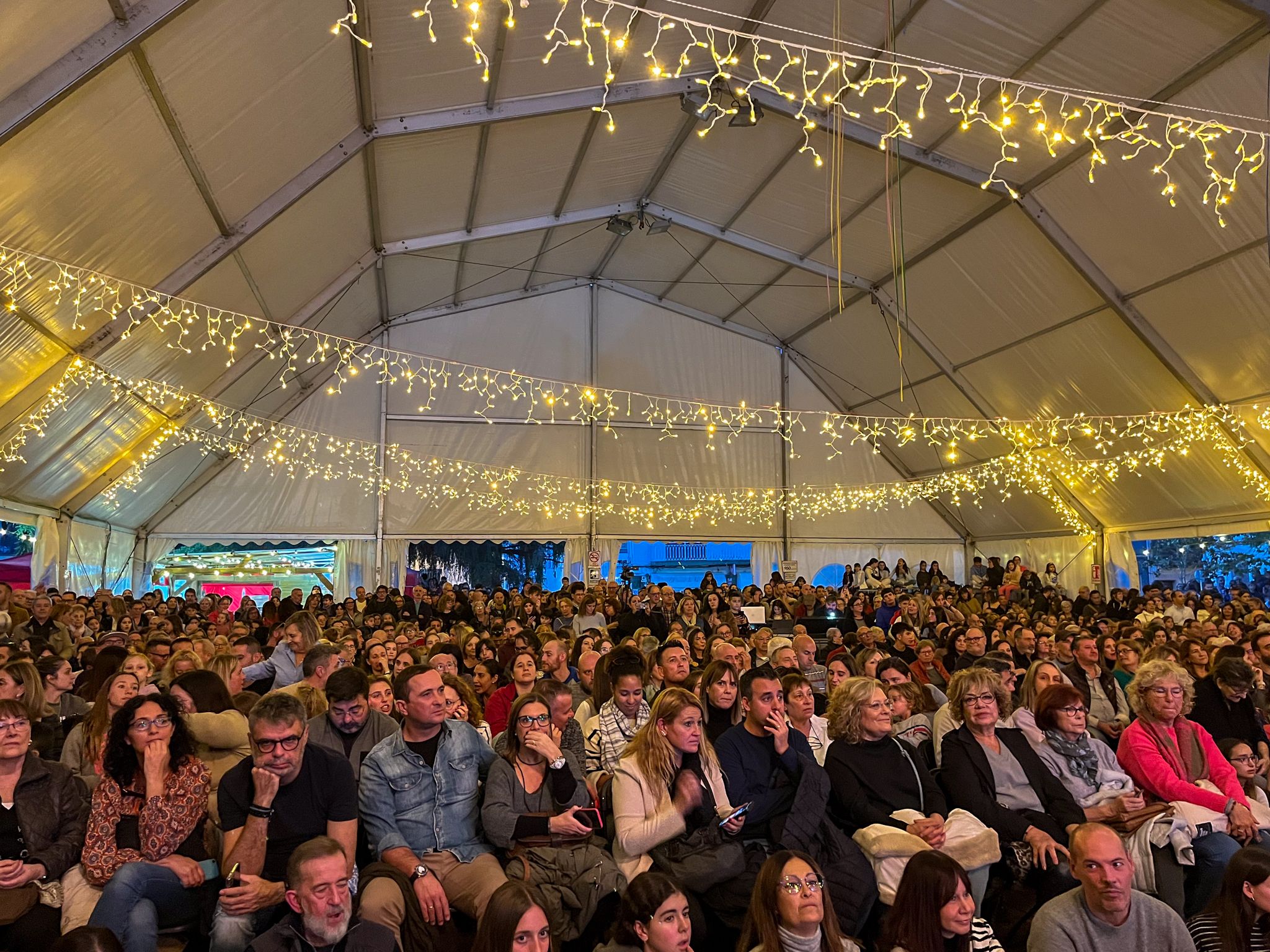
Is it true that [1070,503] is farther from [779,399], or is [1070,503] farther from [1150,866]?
[1150,866]

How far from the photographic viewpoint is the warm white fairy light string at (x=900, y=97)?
802 cm

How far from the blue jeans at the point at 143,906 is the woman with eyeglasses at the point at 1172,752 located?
3.61m

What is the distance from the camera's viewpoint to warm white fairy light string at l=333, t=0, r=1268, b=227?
316 inches

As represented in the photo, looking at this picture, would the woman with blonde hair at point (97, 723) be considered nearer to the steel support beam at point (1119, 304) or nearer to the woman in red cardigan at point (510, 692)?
the woman in red cardigan at point (510, 692)

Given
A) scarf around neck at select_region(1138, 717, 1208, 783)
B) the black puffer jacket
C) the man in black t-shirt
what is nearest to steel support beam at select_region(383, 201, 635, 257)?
the black puffer jacket

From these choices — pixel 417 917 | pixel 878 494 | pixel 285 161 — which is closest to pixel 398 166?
pixel 285 161

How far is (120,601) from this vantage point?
1005cm

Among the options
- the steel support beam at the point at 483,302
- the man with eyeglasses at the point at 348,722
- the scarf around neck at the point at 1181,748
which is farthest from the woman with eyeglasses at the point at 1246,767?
the steel support beam at the point at 483,302

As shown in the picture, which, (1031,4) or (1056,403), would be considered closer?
(1031,4)

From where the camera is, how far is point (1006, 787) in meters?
3.54

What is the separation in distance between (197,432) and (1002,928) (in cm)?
1247

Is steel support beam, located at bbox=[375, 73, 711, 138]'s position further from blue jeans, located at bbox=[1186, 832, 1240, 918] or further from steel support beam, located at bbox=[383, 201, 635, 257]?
blue jeans, located at bbox=[1186, 832, 1240, 918]

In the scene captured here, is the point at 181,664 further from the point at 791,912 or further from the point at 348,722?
the point at 791,912

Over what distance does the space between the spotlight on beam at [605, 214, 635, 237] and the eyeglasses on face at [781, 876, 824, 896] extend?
471 inches
